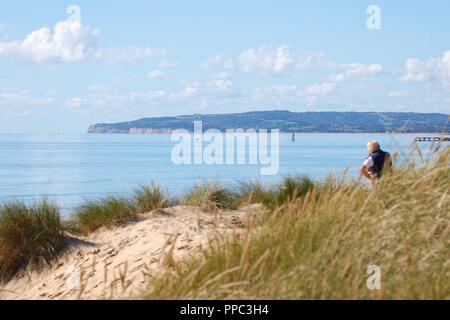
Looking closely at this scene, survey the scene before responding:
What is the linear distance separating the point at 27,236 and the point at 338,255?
6752 mm

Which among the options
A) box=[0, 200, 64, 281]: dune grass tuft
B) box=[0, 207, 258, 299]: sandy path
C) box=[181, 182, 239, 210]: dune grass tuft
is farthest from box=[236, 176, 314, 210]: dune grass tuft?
box=[0, 200, 64, 281]: dune grass tuft

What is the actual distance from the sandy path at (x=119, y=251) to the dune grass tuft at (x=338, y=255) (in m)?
2.58

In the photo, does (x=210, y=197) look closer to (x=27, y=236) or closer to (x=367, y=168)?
(x=27, y=236)

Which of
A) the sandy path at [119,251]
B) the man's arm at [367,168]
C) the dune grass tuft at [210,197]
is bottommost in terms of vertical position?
the sandy path at [119,251]

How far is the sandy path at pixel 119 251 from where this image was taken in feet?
33.3

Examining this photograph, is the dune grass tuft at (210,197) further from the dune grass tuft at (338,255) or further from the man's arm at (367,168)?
the dune grass tuft at (338,255)

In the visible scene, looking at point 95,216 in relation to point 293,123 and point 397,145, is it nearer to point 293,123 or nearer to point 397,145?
point 397,145

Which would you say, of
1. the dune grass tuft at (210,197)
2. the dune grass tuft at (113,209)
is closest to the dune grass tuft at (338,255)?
the dune grass tuft at (113,209)

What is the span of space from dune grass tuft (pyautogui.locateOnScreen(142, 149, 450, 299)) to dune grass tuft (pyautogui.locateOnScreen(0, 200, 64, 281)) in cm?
521

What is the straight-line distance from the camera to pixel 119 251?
1159 cm

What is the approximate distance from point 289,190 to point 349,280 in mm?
7513

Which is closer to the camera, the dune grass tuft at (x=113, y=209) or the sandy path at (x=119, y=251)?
the sandy path at (x=119, y=251)

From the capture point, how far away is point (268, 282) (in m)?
6.16
